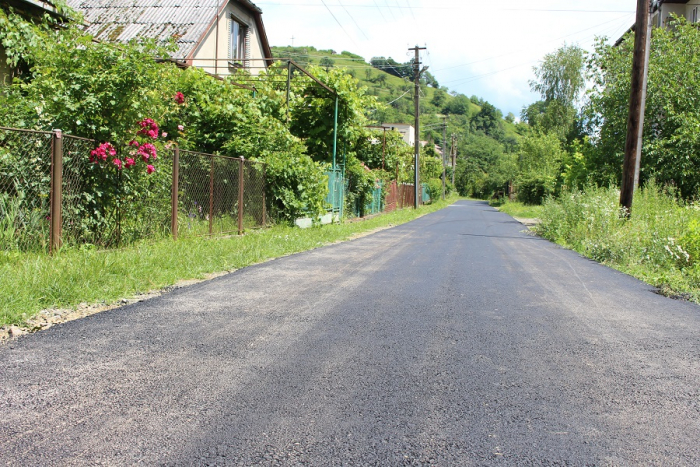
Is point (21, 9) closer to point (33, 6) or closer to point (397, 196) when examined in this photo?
point (33, 6)

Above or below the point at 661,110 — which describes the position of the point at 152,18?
above

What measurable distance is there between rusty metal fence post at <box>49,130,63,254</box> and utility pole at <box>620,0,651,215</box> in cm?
1396

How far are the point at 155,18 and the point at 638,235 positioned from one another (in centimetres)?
2034

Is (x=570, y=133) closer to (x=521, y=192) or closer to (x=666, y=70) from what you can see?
(x=521, y=192)

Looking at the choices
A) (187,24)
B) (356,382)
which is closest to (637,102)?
(356,382)

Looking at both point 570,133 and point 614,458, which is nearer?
point 614,458

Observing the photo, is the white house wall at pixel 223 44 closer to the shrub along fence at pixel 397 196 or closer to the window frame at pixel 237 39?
the window frame at pixel 237 39

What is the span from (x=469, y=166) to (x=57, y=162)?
102 meters

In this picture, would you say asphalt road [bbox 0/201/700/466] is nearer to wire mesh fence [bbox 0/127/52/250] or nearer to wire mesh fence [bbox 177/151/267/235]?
wire mesh fence [bbox 0/127/52/250]

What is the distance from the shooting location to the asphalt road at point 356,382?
292cm

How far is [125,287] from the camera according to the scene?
21.9ft

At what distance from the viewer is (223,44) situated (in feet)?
79.2

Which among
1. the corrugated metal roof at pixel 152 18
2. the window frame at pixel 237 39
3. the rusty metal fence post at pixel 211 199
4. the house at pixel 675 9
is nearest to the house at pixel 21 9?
the rusty metal fence post at pixel 211 199

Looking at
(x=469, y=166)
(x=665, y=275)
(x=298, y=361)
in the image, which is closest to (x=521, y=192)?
(x=665, y=275)
